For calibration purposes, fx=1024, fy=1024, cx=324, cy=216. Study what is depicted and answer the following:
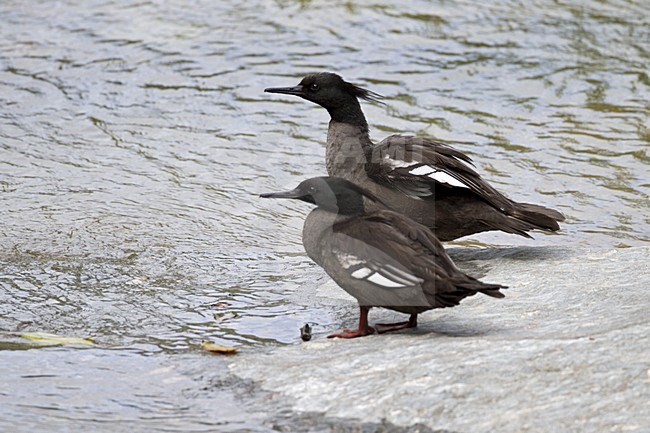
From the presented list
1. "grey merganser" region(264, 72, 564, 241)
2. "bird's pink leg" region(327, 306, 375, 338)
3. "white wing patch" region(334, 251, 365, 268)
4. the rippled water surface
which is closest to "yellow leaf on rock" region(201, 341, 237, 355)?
the rippled water surface

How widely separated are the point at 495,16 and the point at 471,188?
23.1 feet

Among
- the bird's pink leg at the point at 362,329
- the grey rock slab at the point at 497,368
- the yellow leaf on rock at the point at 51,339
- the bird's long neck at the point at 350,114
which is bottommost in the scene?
the yellow leaf on rock at the point at 51,339

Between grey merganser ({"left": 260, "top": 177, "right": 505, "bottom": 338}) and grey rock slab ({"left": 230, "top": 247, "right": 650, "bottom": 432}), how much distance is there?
173 millimetres

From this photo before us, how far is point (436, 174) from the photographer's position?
18.6 ft

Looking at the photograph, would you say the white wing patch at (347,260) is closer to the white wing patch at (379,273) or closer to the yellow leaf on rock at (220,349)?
the white wing patch at (379,273)

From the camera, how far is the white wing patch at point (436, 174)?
5629 mm

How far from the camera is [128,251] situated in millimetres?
5852

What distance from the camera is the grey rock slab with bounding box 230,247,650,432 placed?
3363mm

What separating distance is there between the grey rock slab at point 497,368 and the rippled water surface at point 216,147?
36 cm

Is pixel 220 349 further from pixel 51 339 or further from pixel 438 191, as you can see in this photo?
pixel 438 191

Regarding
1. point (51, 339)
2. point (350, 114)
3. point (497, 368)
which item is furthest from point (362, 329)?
point (350, 114)

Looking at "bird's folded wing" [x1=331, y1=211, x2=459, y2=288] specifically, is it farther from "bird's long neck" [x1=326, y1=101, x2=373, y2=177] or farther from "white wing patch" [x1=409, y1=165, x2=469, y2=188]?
"bird's long neck" [x1=326, y1=101, x2=373, y2=177]

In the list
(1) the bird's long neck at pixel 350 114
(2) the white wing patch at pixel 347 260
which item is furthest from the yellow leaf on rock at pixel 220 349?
(1) the bird's long neck at pixel 350 114

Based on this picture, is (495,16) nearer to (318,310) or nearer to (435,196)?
(435,196)
